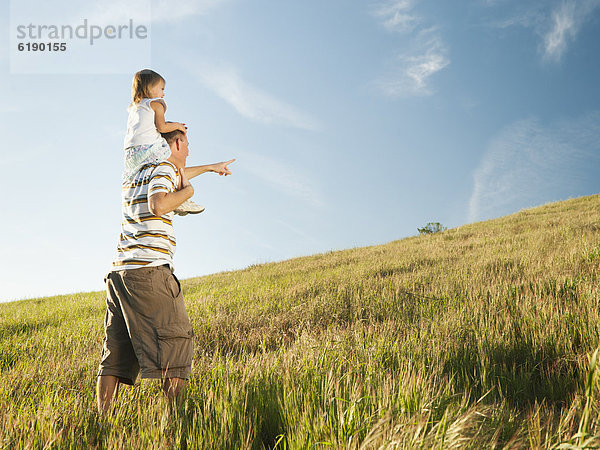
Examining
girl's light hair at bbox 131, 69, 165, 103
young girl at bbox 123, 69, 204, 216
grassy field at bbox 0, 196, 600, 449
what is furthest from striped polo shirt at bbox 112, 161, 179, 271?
grassy field at bbox 0, 196, 600, 449

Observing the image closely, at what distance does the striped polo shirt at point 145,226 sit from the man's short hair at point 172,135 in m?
0.42

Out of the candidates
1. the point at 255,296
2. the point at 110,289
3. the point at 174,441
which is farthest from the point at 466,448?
the point at 255,296

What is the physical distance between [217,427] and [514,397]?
6.24 ft

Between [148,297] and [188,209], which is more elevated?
[188,209]

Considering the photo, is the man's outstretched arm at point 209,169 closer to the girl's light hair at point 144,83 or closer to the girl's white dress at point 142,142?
the girl's white dress at point 142,142

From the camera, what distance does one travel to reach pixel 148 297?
249cm

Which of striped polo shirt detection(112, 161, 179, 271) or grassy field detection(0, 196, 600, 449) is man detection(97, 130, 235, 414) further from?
grassy field detection(0, 196, 600, 449)

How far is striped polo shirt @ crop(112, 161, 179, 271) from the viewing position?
100 inches

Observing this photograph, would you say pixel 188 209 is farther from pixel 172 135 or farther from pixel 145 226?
pixel 172 135

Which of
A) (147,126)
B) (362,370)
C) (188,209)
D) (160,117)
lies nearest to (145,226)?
(188,209)

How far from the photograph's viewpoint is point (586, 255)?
5.58 meters

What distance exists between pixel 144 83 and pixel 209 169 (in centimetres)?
92

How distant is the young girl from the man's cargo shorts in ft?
2.19

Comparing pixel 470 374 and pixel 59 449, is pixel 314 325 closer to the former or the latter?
pixel 470 374
